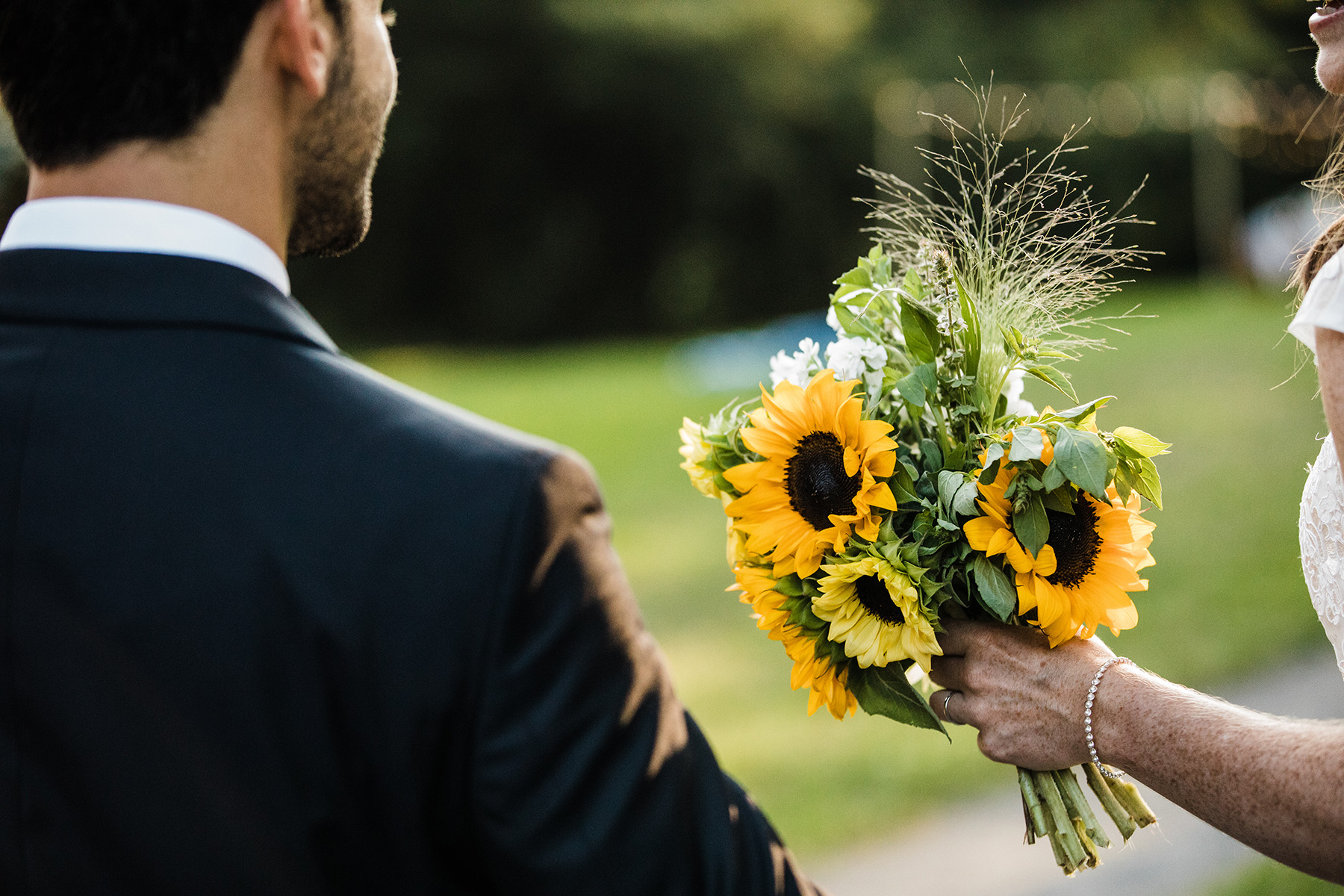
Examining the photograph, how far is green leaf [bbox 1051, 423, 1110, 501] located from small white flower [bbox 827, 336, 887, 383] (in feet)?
1.18

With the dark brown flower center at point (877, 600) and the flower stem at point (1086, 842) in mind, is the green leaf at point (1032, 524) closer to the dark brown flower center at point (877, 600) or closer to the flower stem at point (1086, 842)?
Result: the dark brown flower center at point (877, 600)

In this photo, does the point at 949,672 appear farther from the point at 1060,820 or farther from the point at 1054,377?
the point at 1054,377

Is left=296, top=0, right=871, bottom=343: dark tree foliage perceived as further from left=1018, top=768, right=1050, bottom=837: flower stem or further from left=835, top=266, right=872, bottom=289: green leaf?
left=1018, top=768, right=1050, bottom=837: flower stem

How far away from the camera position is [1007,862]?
3.87m

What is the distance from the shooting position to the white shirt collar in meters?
1.17

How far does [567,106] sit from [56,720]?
2514cm

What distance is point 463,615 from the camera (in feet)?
3.55

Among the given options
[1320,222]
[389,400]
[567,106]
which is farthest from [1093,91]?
[389,400]

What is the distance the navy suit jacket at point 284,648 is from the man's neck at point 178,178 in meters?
0.14

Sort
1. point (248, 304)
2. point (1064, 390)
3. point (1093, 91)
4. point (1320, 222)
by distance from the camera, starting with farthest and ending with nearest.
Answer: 1. point (1093, 91)
2. point (1320, 222)
3. point (1064, 390)
4. point (248, 304)

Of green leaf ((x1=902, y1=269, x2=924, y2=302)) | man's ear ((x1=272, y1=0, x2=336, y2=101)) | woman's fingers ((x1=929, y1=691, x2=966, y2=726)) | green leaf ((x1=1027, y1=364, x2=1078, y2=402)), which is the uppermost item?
man's ear ((x1=272, y1=0, x2=336, y2=101))

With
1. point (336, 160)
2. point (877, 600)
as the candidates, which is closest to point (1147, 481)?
point (877, 600)

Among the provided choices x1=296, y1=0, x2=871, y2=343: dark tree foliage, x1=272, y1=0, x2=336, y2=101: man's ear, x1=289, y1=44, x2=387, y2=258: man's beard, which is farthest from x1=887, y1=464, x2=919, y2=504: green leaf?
x1=296, y1=0, x2=871, y2=343: dark tree foliage

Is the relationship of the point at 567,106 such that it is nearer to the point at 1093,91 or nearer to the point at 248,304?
the point at 1093,91
